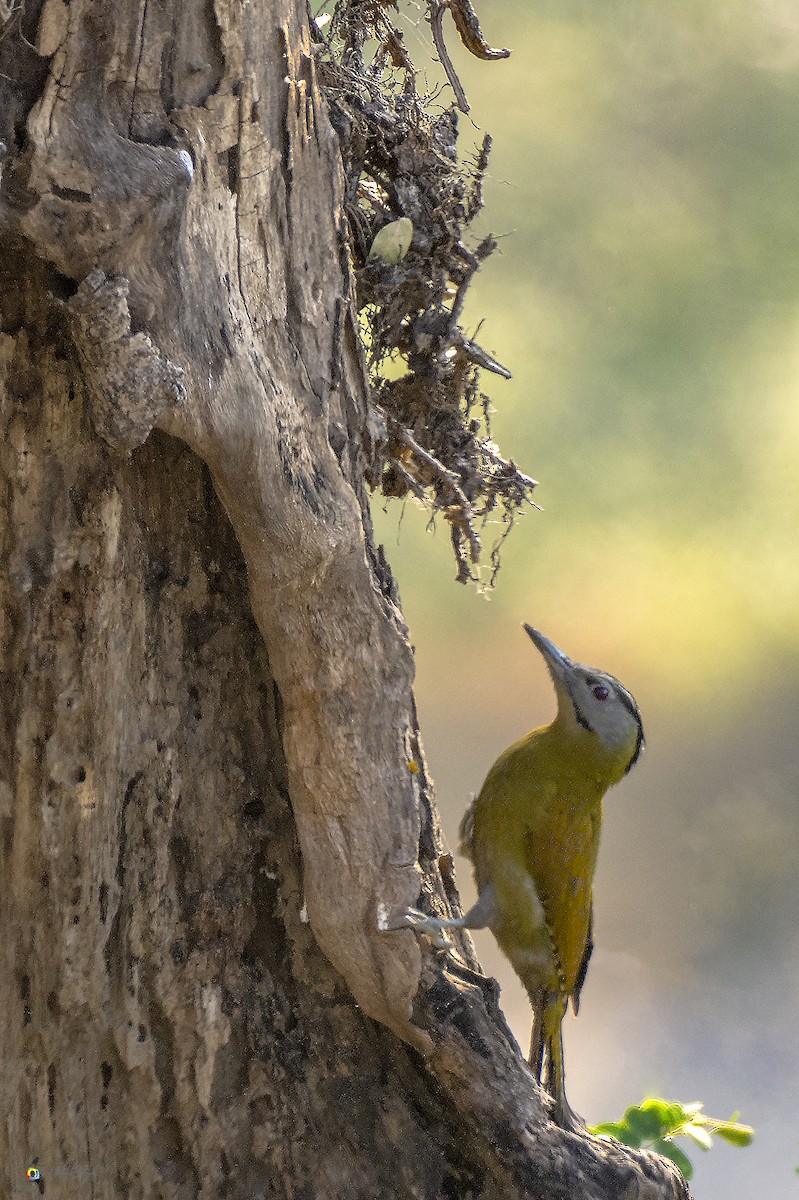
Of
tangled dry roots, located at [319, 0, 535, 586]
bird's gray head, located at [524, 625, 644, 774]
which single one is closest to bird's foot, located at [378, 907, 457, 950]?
bird's gray head, located at [524, 625, 644, 774]

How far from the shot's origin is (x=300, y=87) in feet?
5.77

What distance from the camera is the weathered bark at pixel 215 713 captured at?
5.04 ft

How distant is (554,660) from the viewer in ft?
7.65

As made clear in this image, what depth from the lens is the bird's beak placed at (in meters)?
2.31

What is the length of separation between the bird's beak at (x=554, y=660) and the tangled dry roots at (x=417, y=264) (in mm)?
176

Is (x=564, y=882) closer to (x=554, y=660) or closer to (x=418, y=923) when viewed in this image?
(x=554, y=660)

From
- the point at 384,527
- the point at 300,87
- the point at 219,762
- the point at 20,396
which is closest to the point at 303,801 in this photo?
the point at 219,762

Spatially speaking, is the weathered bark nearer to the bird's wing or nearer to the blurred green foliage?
the bird's wing

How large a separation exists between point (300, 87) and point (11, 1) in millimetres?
470

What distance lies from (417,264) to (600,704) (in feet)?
3.02

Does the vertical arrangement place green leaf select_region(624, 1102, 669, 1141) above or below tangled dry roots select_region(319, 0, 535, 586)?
below

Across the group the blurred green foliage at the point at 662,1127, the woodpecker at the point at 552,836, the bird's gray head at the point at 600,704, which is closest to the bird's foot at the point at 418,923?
the woodpecker at the point at 552,836

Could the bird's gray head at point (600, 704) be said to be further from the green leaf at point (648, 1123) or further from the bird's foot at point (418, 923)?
the green leaf at point (648, 1123)

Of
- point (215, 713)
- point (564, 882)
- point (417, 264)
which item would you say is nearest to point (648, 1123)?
point (564, 882)
